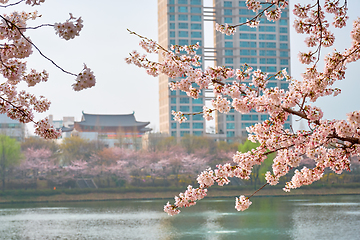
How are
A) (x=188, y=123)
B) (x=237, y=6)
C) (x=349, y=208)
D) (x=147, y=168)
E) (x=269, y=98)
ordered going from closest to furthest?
1. (x=269, y=98)
2. (x=349, y=208)
3. (x=147, y=168)
4. (x=188, y=123)
5. (x=237, y=6)

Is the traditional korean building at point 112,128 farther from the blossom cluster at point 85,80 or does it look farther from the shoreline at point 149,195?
the blossom cluster at point 85,80

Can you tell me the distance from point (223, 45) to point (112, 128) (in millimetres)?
26251

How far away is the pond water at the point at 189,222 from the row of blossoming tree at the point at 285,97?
15164 mm

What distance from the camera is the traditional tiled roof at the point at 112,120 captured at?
6234 centimetres

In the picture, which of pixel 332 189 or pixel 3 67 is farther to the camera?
pixel 332 189

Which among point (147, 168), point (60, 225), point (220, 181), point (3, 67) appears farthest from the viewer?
point (147, 168)

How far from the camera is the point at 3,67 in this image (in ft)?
13.5

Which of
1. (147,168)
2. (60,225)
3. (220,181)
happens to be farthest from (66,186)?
(220,181)

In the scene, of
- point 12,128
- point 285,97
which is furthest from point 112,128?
point 285,97

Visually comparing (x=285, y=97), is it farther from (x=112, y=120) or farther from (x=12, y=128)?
(x=112, y=120)

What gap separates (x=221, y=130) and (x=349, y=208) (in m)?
46.8

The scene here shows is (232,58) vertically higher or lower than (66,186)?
higher

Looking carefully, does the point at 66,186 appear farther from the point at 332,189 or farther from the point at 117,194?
the point at 332,189

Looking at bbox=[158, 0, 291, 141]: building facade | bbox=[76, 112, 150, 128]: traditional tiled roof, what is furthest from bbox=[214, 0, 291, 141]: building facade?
bbox=[76, 112, 150, 128]: traditional tiled roof
